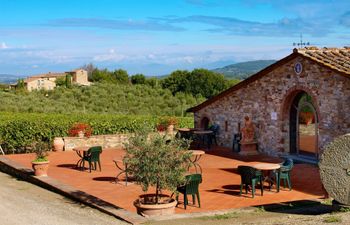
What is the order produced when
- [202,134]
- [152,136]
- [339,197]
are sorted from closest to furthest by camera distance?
[339,197]
[152,136]
[202,134]

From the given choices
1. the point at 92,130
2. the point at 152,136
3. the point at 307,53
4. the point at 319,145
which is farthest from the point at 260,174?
the point at 92,130

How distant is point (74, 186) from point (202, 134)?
29.6 feet

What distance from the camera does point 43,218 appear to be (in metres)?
11.2

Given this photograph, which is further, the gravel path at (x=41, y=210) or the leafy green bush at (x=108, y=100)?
the leafy green bush at (x=108, y=100)

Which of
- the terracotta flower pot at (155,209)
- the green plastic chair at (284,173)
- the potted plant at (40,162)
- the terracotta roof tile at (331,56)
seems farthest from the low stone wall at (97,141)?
the terracotta flower pot at (155,209)

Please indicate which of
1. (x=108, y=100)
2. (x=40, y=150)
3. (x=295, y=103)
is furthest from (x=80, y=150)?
(x=108, y=100)

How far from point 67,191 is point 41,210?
1.98 metres

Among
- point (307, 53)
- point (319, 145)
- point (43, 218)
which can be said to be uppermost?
point (307, 53)

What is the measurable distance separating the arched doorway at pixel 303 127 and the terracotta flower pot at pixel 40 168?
925 cm

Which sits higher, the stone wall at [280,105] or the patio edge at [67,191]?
the stone wall at [280,105]

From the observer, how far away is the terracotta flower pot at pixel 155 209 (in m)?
11.0

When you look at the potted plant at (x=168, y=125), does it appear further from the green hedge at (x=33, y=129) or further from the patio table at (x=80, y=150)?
the patio table at (x=80, y=150)

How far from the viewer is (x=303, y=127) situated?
1919 centimetres

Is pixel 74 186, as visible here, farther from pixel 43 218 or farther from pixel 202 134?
pixel 202 134
